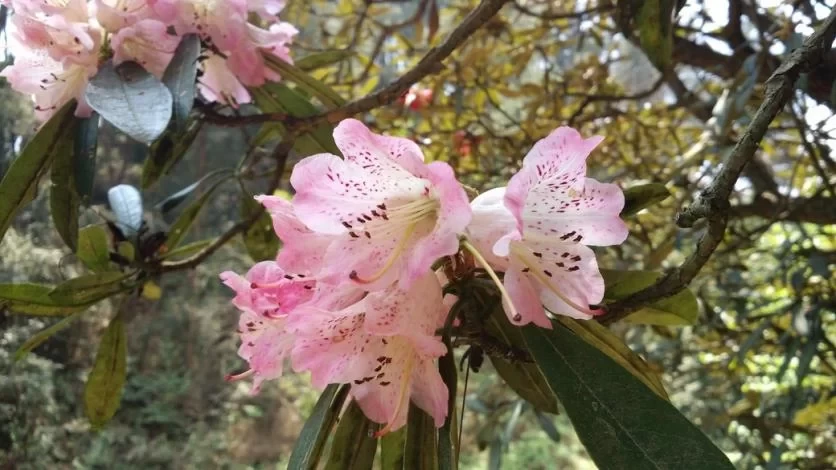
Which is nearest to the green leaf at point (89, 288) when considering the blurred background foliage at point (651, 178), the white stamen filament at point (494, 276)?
the blurred background foliage at point (651, 178)

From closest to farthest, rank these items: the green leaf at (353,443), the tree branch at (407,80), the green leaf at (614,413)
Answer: the green leaf at (614,413) < the green leaf at (353,443) < the tree branch at (407,80)

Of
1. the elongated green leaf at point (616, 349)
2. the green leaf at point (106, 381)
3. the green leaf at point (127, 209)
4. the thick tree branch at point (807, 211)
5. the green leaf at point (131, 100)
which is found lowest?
the green leaf at point (106, 381)

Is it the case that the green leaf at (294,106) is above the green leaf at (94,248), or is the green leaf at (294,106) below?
above

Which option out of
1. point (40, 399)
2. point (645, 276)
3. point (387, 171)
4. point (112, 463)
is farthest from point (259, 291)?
point (112, 463)

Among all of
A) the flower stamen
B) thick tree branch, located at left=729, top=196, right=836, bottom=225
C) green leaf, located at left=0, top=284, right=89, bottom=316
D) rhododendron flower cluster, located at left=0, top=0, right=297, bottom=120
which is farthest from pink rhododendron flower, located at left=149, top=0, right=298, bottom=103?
thick tree branch, located at left=729, top=196, right=836, bottom=225

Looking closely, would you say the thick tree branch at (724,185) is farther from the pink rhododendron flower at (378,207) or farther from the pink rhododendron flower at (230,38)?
the pink rhododendron flower at (230,38)

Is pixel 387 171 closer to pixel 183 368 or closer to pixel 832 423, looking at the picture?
pixel 832 423

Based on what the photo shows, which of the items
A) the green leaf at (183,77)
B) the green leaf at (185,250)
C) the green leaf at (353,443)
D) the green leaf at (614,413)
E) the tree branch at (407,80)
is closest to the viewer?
the green leaf at (614,413)

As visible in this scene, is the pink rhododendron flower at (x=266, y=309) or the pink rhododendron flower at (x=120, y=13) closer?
the pink rhododendron flower at (x=266, y=309)
